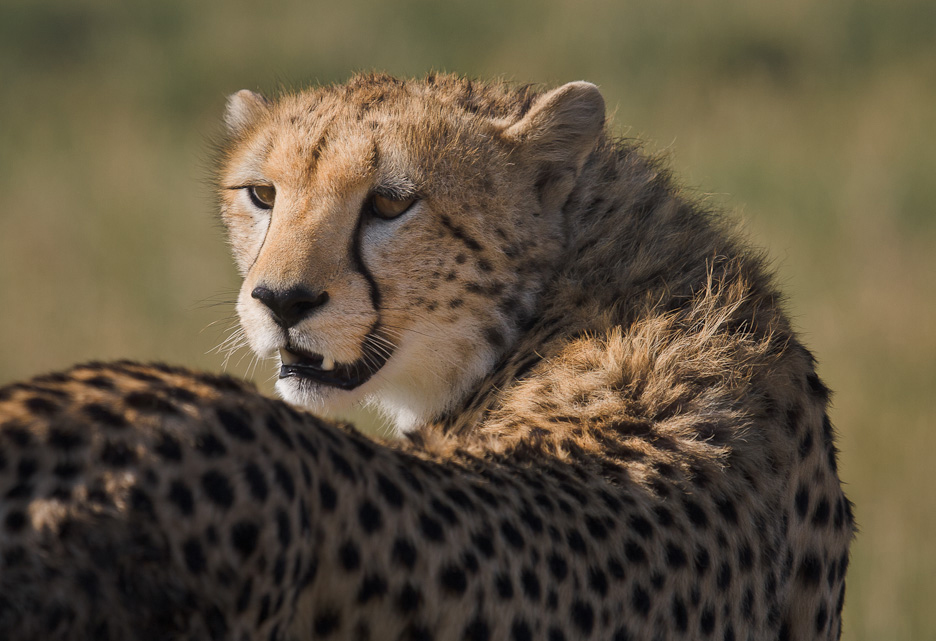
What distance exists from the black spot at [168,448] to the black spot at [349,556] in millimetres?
239

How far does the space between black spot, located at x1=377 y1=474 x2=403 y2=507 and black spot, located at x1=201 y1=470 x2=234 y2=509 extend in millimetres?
245

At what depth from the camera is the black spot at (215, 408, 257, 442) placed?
1.44 metres

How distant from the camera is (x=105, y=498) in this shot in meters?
1.33

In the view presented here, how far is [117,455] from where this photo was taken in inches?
53.3

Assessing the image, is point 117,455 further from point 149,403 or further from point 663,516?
point 663,516

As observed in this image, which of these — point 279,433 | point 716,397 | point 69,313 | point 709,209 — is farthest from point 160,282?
point 279,433

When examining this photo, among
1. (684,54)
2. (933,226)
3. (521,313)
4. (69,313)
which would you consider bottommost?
(69,313)

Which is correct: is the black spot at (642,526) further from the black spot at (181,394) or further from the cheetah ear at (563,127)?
the cheetah ear at (563,127)

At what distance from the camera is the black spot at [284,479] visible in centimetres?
144

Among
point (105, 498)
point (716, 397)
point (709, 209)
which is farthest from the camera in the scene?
point (709, 209)

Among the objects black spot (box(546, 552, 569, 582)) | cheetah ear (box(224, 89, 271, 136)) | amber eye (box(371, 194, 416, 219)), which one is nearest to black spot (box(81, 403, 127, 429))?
black spot (box(546, 552, 569, 582))

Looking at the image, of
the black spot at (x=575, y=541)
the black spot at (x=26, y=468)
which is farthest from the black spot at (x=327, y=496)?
the black spot at (x=575, y=541)

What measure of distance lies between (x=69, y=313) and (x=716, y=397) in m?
5.90

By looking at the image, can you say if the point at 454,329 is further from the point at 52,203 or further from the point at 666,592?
the point at 52,203
